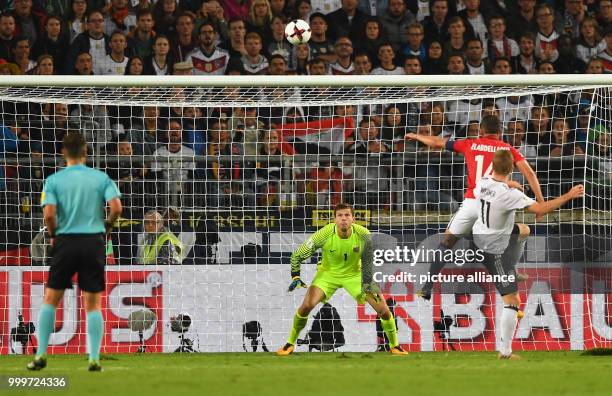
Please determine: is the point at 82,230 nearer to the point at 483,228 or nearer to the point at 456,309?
the point at 483,228

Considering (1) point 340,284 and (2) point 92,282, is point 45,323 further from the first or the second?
(1) point 340,284

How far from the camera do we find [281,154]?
14594mm

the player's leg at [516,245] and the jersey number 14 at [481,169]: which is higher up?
the jersey number 14 at [481,169]

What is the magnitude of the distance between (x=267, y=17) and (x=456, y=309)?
588 cm

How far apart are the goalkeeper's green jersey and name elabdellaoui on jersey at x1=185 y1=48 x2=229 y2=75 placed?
4.51m

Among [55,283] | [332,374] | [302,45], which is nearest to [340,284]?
[332,374]

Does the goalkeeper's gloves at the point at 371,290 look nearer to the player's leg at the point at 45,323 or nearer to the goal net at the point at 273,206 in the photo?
the goal net at the point at 273,206

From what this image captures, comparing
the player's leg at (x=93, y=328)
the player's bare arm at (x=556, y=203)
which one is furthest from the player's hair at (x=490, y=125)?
the player's leg at (x=93, y=328)

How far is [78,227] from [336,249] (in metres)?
4.44

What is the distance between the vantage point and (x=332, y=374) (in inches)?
376

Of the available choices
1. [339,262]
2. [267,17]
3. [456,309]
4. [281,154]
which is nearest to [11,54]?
[267,17]

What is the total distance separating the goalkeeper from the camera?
13.2m

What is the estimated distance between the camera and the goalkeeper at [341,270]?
43.3ft

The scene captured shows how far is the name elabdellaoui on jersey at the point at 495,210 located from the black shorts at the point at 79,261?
4106mm
